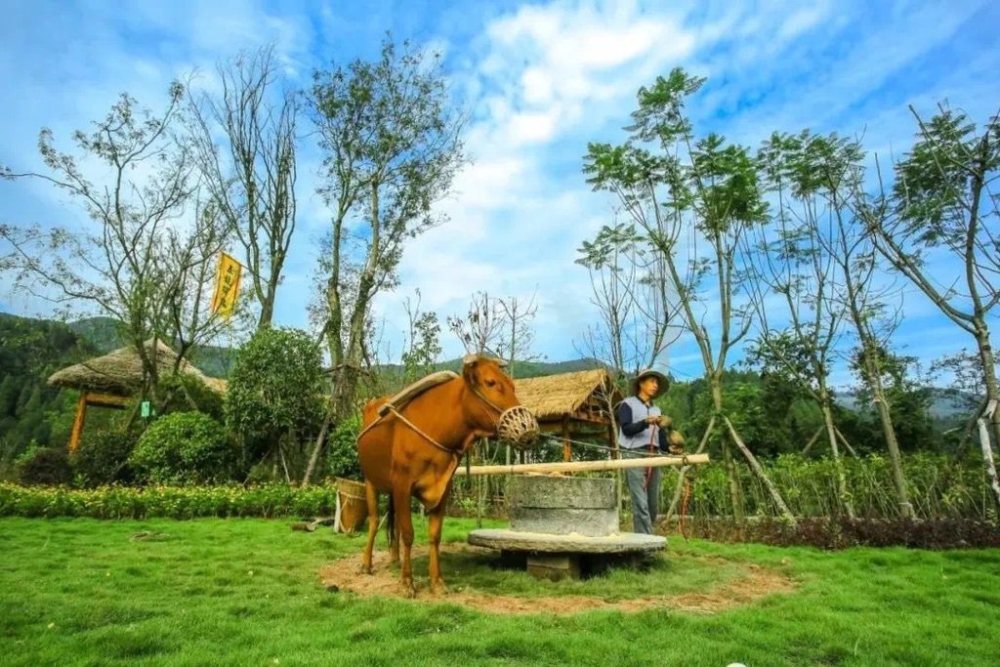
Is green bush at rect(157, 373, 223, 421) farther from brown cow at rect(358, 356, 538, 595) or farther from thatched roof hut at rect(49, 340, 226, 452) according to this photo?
brown cow at rect(358, 356, 538, 595)

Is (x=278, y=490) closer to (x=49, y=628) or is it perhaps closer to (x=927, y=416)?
(x=49, y=628)

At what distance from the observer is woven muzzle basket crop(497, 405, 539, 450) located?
453 cm

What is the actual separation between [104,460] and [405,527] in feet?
41.7

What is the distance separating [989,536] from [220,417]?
1614 cm

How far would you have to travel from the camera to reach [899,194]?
9.40 meters

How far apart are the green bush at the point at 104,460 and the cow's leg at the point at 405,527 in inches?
462

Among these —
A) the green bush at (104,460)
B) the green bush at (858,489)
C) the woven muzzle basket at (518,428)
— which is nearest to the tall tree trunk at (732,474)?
the green bush at (858,489)

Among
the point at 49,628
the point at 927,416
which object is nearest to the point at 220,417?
the point at 49,628

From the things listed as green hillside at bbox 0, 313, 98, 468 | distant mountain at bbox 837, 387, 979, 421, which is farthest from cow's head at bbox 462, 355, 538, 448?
green hillside at bbox 0, 313, 98, 468

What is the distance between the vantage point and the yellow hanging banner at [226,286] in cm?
1625

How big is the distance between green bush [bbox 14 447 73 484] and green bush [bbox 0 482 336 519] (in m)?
3.18

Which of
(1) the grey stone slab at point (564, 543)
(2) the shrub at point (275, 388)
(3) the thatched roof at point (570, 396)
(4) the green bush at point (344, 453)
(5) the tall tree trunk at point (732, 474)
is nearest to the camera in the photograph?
(1) the grey stone slab at point (564, 543)

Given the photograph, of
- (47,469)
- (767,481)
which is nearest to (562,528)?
(767,481)

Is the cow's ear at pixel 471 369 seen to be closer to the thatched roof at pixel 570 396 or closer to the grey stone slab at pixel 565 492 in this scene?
the grey stone slab at pixel 565 492
